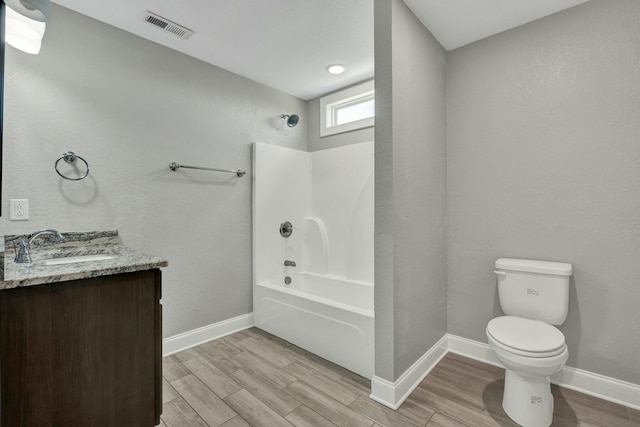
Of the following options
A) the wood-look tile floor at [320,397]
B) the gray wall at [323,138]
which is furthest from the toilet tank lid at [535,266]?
the gray wall at [323,138]

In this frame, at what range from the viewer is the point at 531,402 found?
158cm

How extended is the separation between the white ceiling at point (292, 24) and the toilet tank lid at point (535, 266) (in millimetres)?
1647

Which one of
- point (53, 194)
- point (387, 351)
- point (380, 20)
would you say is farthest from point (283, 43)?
point (387, 351)

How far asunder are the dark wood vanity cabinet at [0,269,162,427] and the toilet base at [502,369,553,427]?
186 cm

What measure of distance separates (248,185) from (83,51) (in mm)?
1514

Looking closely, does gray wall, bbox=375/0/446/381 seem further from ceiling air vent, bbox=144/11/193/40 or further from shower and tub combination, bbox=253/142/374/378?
ceiling air vent, bbox=144/11/193/40

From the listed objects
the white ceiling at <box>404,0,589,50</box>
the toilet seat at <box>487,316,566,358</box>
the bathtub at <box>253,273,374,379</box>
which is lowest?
the bathtub at <box>253,273,374,379</box>

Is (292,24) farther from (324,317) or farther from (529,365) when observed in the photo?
(529,365)

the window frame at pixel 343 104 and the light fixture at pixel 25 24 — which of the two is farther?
the window frame at pixel 343 104

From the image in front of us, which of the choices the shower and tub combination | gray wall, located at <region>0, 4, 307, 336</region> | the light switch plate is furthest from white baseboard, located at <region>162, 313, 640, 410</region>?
the light switch plate

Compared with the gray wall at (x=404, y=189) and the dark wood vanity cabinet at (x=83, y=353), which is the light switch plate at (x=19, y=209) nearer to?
the dark wood vanity cabinet at (x=83, y=353)

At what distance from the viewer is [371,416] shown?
167 cm

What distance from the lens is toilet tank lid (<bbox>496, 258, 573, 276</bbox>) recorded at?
1.84 m

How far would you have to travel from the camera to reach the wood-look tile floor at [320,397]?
1.64 metres
